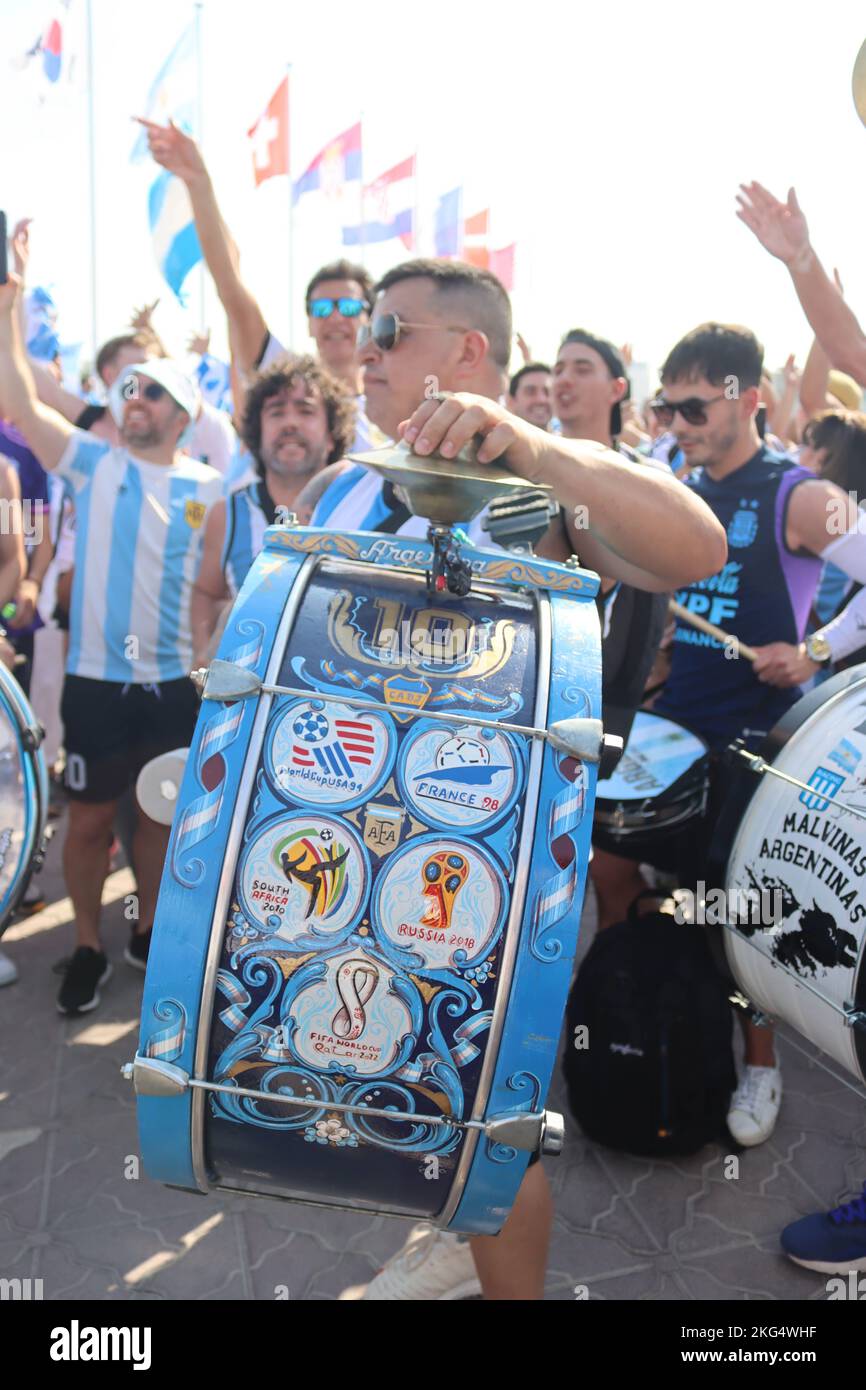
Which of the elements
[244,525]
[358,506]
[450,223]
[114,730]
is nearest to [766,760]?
[358,506]

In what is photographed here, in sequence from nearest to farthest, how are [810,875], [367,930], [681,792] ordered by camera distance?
[367,930] < [810,875] < [681,792]

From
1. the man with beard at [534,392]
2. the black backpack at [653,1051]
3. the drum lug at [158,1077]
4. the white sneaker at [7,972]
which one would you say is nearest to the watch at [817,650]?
the black backpack at [653,1051]

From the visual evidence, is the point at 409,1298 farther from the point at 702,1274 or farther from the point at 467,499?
the point at 467,499

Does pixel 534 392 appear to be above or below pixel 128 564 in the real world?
above

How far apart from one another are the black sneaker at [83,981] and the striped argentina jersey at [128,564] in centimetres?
99

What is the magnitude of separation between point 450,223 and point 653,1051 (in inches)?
578

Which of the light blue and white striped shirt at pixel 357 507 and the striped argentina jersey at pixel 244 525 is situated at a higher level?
the light blue and white striped shirt at pixel 357 507

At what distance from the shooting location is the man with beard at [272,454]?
373 centimetres

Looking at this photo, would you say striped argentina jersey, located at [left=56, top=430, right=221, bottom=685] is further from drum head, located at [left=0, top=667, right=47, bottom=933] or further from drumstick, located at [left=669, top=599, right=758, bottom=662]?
drumstick, located at [left=669, top=599, right=758, bottom=662]

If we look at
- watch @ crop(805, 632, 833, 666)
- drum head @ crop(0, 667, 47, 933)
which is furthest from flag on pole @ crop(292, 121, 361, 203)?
drum head @ crop(0, 667, 47, 933)

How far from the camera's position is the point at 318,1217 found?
2.64 meters

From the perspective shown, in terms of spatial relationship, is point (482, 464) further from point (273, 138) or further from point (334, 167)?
point (334, 167)

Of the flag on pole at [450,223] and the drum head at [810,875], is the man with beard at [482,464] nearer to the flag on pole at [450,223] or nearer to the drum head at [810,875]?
the drum head at [810,875]

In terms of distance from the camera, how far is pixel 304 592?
1.67m
